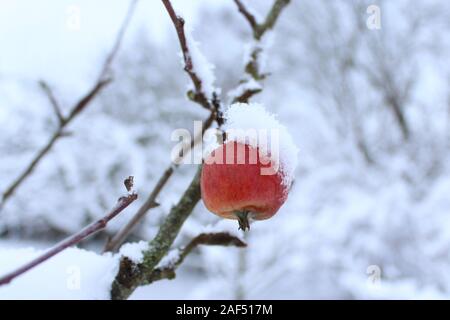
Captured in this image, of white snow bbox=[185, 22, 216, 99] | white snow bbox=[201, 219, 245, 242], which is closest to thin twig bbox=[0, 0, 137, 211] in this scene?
white snow bbox=[185, 22, 216, 99]

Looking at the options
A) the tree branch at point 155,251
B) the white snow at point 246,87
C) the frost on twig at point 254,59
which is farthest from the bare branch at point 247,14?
the tree branch at point 155,251

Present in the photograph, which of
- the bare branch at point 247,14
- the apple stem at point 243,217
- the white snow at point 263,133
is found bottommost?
the apple stem at point 243,217

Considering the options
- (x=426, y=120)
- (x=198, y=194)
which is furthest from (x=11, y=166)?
(x=426, y=120)

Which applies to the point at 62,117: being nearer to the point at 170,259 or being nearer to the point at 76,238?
the point at 170,259

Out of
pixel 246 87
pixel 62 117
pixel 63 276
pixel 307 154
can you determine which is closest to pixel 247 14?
pixel 246 87

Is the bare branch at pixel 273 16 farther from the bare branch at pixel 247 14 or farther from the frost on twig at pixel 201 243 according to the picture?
the frost on twig at pixel 201 243

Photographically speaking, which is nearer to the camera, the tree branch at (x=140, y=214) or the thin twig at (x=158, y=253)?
the thin twig at (x=158, y=253)
